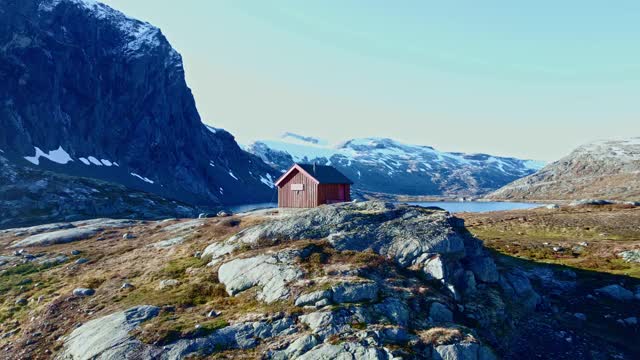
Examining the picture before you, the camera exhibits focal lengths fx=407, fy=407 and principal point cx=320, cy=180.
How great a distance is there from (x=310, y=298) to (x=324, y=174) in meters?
27.5

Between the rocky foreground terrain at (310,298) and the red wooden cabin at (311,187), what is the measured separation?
1028 cm

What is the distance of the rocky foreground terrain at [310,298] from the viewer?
21781 millimetres

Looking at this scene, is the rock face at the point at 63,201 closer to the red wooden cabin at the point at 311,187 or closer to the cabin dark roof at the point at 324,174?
the red wooden cabin at the point at 311,187

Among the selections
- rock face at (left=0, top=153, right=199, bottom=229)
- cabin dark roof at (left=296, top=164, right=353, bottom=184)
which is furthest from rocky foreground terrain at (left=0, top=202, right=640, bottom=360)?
rock face at (left=0, top=153, right=199, bottom=229)

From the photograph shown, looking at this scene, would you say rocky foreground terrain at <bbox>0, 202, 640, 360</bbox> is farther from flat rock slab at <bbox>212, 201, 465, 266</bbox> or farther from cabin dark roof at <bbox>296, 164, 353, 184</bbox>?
cabin dark roof at <bbox>296, 164, 353, 184</bbox>

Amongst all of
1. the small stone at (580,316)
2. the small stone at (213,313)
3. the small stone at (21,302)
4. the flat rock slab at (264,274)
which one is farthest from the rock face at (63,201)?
the small stone at (580,316)

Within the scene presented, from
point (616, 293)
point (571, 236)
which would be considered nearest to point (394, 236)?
point (616, 293)

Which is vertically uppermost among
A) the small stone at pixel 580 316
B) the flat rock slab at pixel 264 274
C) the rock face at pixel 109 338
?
the flat rock slab at pixel 264 274

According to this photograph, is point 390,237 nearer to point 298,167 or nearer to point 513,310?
point 513,310

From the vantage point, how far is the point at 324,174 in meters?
50.8

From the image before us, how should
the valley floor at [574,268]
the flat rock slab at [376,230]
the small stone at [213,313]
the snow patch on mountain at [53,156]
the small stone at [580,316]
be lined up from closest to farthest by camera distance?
the small stone at [213,313], the valley floor at [574,268], the flat rock slab at [376,230], the small stone at [580,316], the snow patch on mountain at [53,156]

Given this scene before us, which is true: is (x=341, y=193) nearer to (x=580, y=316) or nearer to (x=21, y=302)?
(x=580, y=316)

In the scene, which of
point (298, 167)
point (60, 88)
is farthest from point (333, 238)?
point (60, 88)

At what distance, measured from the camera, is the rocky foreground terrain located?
21781 mm
